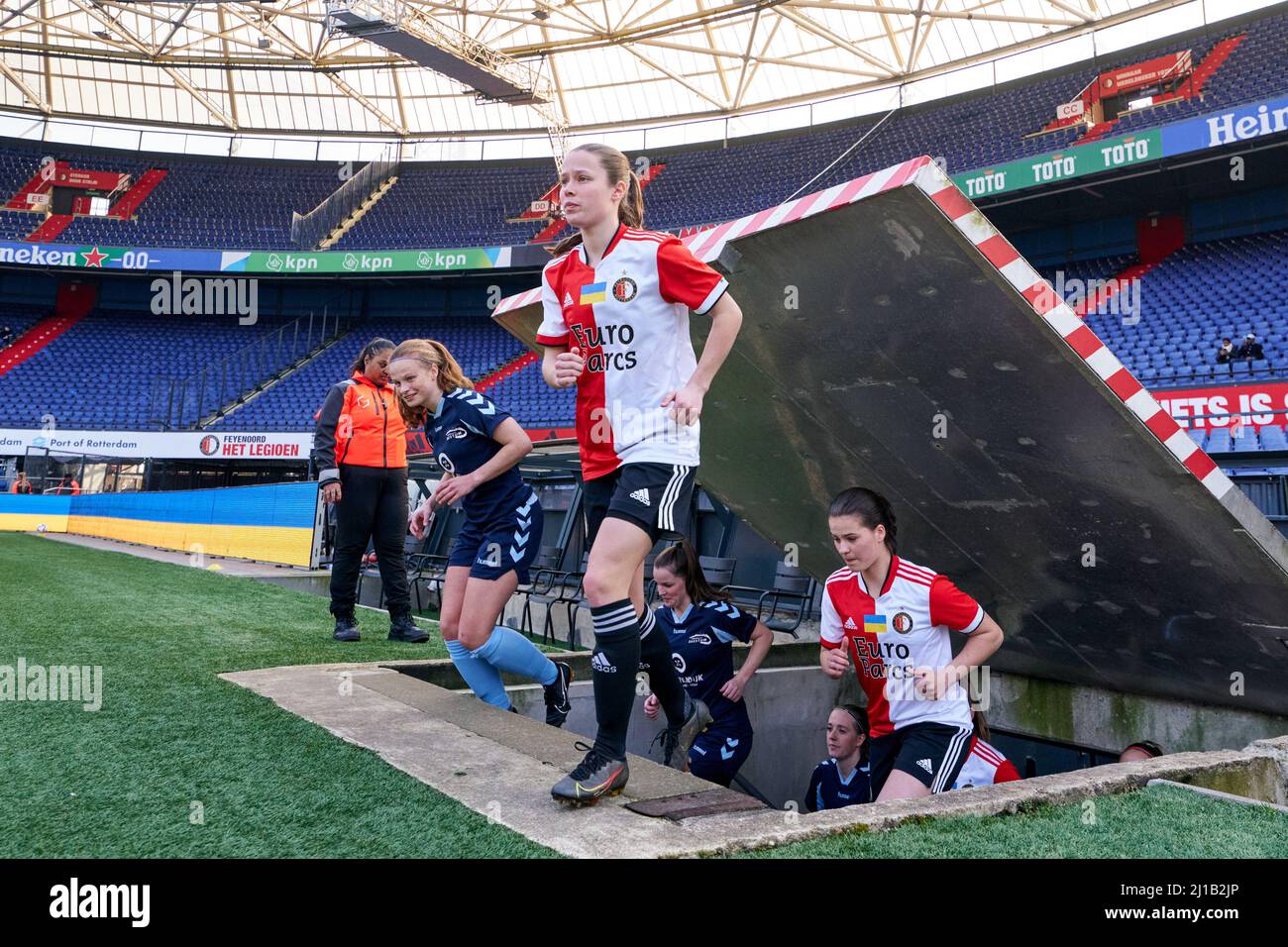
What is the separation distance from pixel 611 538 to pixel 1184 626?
3003 mm

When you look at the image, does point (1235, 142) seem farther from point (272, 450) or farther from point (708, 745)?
point (272, 450)

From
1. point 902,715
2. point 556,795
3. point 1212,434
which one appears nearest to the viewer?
point 556,795

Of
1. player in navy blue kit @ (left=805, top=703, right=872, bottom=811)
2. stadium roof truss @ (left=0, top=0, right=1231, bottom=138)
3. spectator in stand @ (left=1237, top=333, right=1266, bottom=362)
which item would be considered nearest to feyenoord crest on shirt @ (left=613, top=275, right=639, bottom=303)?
player in navy blue kit @ (left=805, top=703, right=872, bottom=811)

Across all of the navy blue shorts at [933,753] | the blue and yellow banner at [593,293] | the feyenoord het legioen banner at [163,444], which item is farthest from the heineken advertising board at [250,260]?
the navy blue shorts at [933,753]

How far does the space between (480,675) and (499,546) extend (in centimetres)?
60

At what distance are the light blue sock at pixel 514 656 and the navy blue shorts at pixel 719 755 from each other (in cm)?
101

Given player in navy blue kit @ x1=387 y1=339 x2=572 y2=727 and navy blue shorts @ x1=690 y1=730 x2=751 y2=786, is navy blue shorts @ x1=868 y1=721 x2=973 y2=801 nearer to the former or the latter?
navy blue shorts @ x1=690 y1=730 x2=751 y2=786

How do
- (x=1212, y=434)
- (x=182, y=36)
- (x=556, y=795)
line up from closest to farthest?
(x=556, y=795) → (x=1212, y=434) → (x=182, y=36)

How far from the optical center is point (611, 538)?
2.61m

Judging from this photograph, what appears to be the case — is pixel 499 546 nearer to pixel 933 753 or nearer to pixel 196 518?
pixel 933 753

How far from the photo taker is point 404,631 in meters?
5.95

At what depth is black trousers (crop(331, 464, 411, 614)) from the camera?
588 cm

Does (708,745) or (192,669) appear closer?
(192,669)
